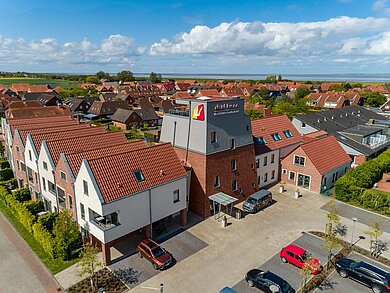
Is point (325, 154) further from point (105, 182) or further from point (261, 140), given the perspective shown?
point (105, 182)

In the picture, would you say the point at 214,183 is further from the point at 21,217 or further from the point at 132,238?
the point at 21,217

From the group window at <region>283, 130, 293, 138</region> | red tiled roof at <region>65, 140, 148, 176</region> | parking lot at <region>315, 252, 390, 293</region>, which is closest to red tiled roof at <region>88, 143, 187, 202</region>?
red tiled roof at <region>65, 140, 148, 176</region>

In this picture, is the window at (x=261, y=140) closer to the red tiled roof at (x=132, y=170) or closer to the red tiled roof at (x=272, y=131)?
the red tiled roof at (x=272, y=131)

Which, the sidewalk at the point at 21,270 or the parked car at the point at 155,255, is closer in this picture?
the sidewalk at the point at 21,270

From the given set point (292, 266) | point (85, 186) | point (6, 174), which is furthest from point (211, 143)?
point (6, 174)

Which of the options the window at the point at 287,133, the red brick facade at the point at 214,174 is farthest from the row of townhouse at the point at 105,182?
the window at the point at 287,133

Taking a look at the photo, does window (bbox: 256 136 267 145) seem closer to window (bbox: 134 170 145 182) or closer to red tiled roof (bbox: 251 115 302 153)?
red tiled roof (bbox: 251 115 302 153)
